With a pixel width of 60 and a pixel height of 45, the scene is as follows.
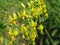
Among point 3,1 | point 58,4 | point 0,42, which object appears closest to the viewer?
point 0,42

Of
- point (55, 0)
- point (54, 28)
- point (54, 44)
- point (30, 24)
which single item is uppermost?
point (55, 0)

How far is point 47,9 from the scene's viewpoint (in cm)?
312

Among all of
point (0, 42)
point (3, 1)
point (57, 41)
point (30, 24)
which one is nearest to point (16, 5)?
point (3, 1)

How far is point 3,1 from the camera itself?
2.76 m

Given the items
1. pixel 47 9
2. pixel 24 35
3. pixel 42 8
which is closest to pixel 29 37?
pixel 24 35

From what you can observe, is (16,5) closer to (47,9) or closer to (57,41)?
(47,9)

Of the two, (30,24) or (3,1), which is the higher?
(3,1)

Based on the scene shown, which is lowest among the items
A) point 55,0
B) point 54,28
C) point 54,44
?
point 54,44

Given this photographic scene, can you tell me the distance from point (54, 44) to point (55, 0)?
65 centimetres

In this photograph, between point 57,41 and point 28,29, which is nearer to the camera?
point 28,29

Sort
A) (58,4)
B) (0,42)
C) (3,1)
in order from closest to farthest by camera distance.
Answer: (0,42)
(3,1)
(58,4)

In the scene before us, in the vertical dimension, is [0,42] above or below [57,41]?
above

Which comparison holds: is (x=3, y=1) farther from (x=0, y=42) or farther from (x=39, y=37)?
(x=39, y=37)

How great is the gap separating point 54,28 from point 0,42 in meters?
1.13
